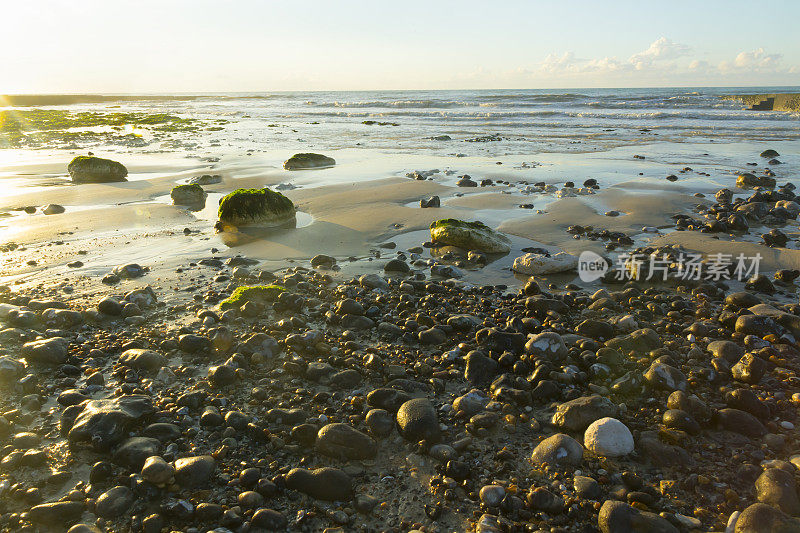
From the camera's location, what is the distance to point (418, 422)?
3.61 m

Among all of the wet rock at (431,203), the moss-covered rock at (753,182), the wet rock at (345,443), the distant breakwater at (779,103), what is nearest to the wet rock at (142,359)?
the wet rock at (345,443)

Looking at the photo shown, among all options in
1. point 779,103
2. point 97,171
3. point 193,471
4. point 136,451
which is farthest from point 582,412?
point 779,103

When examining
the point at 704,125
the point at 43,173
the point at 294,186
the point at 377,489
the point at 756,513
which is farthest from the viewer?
the point at 704,125

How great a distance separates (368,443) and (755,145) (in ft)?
75.8

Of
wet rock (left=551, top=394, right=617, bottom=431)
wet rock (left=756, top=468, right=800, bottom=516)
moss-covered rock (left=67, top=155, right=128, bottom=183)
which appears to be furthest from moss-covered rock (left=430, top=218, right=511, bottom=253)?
moss-covered rock (left=67, top=155, right=128, bottom=183)

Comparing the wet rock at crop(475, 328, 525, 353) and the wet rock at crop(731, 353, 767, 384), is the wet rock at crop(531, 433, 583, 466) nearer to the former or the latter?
the wet rock at crop(475, 328, 525, 353)

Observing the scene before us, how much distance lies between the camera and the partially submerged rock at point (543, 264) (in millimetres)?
6977

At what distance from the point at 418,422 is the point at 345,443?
57cm

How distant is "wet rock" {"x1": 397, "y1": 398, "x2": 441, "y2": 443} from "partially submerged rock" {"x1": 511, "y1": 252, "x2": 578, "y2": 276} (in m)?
3.80

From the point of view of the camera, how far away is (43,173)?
1611 cm

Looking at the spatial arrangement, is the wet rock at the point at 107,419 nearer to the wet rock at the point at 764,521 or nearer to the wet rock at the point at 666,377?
the wet rock at the point at 764,521

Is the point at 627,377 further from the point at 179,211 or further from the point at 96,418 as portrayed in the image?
the point at 179,211

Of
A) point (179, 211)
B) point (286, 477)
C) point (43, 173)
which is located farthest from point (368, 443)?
point (43, 173)

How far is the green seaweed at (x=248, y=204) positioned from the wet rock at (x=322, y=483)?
708 centimetres
